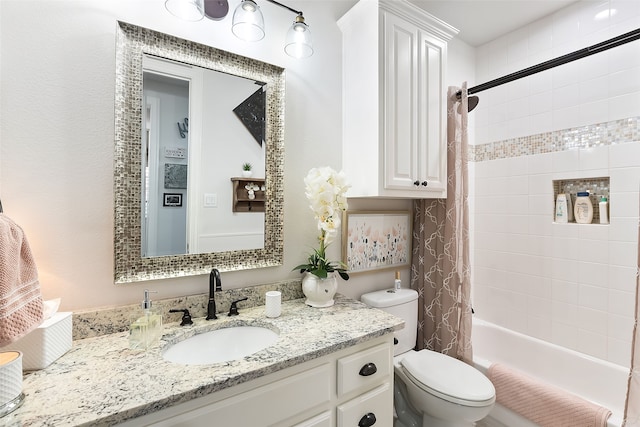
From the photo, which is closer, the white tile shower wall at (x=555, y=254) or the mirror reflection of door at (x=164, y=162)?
the mirror reflection of door at (x=164, y=162)

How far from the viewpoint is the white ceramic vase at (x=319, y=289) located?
1386mm

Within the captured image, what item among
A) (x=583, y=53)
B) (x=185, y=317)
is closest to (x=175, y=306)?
(x=185, y=317)

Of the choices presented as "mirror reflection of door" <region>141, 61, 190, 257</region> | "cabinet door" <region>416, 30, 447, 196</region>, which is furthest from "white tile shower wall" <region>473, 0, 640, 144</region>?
"mirror reflection of door" <region>141, 61, 190, 257</region>

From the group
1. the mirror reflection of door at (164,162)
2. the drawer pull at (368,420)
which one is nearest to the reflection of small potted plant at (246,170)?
the mirror reflection of door at (164,162)

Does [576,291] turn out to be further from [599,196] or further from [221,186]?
[221,186]

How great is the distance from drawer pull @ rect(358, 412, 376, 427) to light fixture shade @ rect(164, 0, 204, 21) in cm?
165

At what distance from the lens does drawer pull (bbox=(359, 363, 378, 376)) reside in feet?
3.62

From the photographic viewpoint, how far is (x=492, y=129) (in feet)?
7.68

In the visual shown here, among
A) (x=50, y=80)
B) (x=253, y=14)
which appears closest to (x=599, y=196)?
(x=253, y=14)

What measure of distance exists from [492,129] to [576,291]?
1.29 metres

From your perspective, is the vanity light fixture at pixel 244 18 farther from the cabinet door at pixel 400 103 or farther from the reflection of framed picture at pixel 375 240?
the reflection of framed picture at pixel 375 240

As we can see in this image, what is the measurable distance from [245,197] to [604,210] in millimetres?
2117

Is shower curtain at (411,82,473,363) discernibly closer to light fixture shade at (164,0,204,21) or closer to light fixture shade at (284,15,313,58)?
light fixture shade at (284,15,313,58)

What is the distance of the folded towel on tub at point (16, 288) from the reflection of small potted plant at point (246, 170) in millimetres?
790
